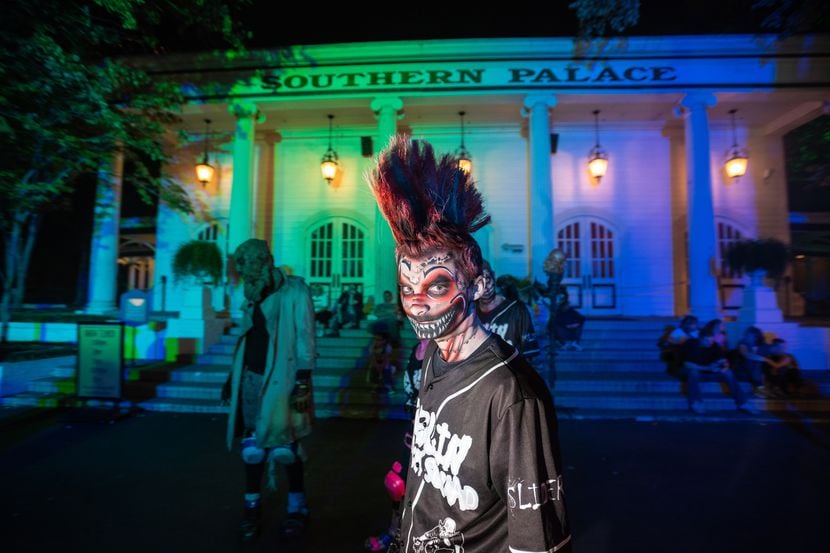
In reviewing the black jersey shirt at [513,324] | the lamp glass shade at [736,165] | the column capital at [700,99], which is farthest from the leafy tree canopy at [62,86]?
the lamp glass shade at [736,165]

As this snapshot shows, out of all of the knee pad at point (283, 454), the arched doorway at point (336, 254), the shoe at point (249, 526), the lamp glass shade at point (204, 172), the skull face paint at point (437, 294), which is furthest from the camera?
the arched doorway at point (336, 254)

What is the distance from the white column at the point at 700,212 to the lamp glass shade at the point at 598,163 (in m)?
2.01

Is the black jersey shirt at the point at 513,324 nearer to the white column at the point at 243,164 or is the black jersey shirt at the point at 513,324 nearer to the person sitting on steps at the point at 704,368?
the person sitting on steps at the point at 704,368

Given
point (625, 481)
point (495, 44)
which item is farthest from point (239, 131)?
point (625, 481)

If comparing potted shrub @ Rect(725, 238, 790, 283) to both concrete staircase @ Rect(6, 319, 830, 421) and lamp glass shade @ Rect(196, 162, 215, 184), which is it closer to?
concrete staircase @ Rect(6, 319, 830, 421)

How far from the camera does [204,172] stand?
12.1 metres

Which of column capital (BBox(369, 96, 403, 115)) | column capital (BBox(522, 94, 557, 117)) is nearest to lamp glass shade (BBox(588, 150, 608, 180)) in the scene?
column capital (BBox(522, 94, 557, 117))

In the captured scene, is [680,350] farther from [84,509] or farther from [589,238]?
[84,509]

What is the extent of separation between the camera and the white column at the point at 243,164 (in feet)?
35.3

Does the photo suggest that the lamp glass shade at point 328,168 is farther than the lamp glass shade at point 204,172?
No

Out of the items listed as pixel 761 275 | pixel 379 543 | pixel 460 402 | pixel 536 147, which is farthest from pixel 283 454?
pixel 761 275

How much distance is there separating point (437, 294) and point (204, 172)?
12866 mm

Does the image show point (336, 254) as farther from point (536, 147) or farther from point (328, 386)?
point (536, 147)

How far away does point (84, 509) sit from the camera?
137 inches
